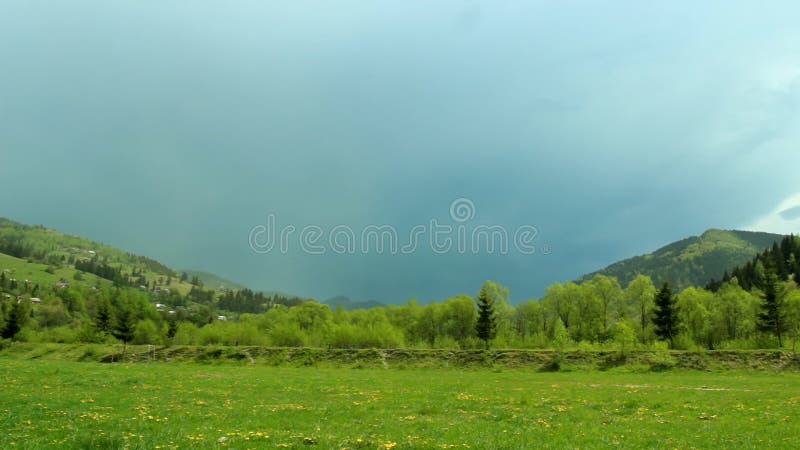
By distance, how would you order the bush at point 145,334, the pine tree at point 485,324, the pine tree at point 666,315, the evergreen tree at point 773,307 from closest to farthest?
1. the evergreen tree at point 773,307
2. the pine tree at point 666,315
3. the pine tree at point 485,324
4. the bush at point 145,334

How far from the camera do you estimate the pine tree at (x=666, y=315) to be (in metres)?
91.3

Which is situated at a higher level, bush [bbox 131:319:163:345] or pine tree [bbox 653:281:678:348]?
pine tree [bbox 653:281:678:348]

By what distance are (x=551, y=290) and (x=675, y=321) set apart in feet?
102

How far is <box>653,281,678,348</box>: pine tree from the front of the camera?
3595 inches

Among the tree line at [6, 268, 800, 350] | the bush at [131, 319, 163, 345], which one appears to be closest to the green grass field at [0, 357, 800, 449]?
the tree line at [6, 268, 800, 350]

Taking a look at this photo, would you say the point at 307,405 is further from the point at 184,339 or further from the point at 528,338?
the point at 184,339

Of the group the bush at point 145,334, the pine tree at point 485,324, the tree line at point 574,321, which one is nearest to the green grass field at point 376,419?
the tree line at point 574,321

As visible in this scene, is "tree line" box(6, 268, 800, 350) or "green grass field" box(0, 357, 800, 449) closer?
"green grass field" box(0, 357, 800, 449)

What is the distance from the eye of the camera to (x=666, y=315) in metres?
91.8

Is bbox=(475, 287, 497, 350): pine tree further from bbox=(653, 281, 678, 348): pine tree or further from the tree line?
bbox=(653, 281, 678, 348): pine tree

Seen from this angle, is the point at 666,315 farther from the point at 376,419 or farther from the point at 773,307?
the point at 376,419

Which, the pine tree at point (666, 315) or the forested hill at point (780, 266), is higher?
the forested hill at point (780, 266)

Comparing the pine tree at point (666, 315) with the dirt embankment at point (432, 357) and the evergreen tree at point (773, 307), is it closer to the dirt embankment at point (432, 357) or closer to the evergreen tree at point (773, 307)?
the evergreen tree at point (773, 307)

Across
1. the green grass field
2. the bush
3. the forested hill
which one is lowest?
the bush
